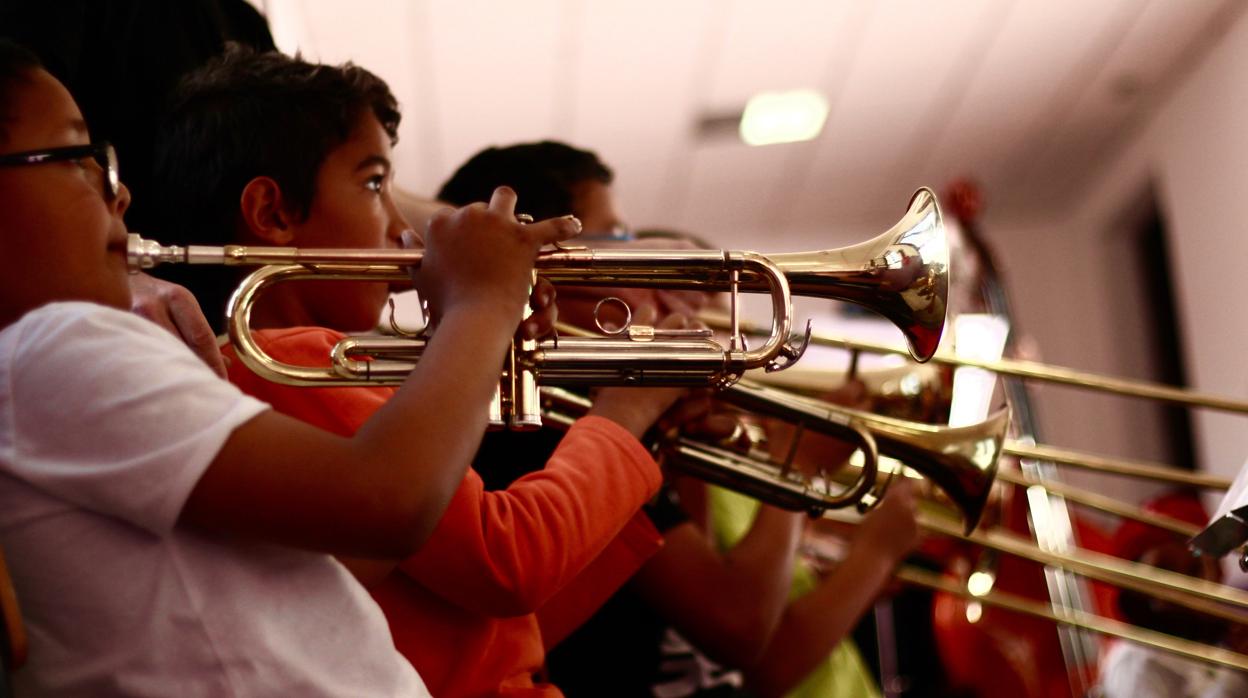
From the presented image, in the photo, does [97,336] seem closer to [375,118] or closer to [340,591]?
[340,591]

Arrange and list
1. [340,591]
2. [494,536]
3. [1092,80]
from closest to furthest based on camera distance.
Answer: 1. [340,591]
2. [494,536]
3. [1092,80]

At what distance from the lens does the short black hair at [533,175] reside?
2.14 metres

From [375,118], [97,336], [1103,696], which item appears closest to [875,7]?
[1103,696]

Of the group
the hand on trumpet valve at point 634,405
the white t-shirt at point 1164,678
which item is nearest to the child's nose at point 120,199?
the hand on trumpet valve at point 634,405

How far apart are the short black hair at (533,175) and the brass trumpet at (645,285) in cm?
67

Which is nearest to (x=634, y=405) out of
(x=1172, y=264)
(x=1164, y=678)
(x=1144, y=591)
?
(x=1144, y=591)

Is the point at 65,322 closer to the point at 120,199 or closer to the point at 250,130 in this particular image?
the point at 120,199

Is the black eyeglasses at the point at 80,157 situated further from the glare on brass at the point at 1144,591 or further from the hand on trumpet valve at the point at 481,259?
the glare on brass at the point at 1144,591

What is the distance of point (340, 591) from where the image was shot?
1.04 meters

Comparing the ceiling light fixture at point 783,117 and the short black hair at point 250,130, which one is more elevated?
the ceiling light fixture at point 783,117

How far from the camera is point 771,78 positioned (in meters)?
5.17

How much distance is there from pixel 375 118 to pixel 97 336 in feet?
2.37

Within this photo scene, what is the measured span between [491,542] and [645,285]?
41cm

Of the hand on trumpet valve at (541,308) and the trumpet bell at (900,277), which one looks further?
the trumpet bell at (900,277)
